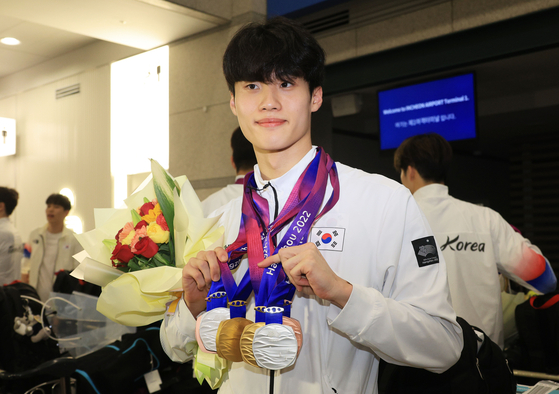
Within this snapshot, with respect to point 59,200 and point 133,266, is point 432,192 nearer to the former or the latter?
point 133,266

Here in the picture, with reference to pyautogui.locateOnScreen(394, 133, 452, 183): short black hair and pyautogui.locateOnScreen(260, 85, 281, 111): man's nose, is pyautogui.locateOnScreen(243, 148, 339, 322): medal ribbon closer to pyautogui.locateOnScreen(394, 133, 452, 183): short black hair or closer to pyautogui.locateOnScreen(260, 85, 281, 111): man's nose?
pyautogui.locateOnScreen(260, 85, 281, 111): man's nose

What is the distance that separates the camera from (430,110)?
4.23 metres

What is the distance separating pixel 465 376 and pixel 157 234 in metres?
1.02

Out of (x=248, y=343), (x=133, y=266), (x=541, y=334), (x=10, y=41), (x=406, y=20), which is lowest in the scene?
(x=541, y=334)

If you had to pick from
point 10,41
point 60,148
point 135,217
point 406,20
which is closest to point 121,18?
point 406,20

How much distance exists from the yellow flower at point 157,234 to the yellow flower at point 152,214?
1.3 inches

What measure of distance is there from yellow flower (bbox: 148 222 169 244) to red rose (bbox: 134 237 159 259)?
1cm

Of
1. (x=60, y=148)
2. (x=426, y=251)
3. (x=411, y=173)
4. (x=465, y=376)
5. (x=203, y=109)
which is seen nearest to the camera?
(x=426, y=251)

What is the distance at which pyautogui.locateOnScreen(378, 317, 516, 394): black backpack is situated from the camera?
1.47 m

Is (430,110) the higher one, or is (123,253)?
(430,110)

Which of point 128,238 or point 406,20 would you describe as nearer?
point 128,238

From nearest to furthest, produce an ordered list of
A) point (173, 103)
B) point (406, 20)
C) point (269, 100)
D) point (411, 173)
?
point (269, 100) < point (411, 173) < point (406, 20) < point (173, 103)

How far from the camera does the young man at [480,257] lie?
215 centimetres

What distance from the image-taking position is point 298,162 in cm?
119
